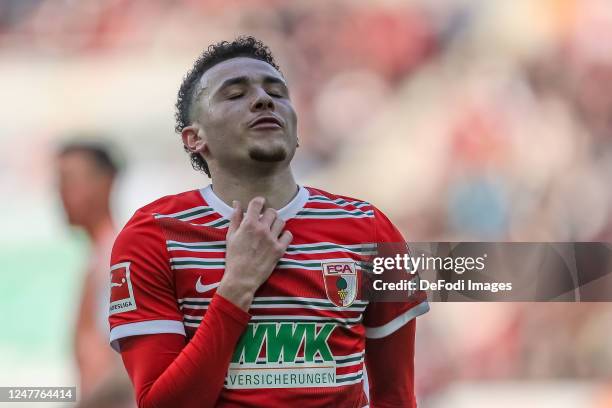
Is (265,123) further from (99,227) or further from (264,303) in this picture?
(99,227)

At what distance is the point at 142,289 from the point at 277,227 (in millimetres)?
247

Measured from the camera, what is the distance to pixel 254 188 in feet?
4.32

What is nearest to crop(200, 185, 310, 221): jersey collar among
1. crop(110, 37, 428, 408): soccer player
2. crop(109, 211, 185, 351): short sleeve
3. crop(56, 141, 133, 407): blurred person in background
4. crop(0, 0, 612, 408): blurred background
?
crop(110, 37, 428, 408): soccer player

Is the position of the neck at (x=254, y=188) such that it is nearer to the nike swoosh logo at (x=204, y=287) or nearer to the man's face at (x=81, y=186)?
the nike swoosh logo at (x=204, y=287)

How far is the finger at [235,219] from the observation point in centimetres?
124

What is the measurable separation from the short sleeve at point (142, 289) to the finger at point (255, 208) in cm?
15

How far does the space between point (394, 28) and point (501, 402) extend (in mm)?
988

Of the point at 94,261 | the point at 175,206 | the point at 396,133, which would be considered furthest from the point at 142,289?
the point at 396,133

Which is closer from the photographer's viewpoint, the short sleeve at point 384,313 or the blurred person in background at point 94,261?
the short sleeve at point 384,313

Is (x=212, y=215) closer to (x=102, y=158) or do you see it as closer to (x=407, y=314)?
(x=407, y=314)

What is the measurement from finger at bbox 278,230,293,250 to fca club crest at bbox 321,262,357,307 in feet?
0.23

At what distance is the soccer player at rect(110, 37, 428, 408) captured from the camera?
1.16 meters

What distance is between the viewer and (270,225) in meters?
1.25

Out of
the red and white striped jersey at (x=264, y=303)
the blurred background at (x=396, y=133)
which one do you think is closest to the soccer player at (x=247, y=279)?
the red and white striped jersey at (x=264, y=303)
